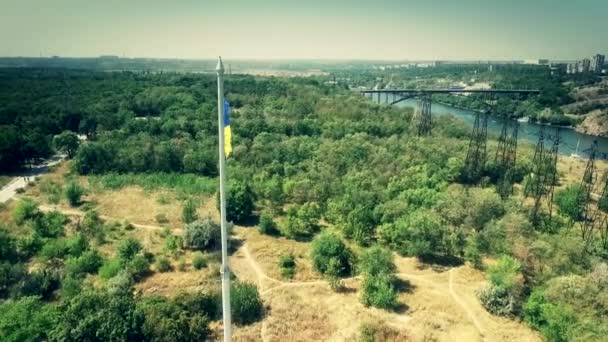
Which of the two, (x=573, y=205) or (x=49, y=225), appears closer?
(x=49, y=225)

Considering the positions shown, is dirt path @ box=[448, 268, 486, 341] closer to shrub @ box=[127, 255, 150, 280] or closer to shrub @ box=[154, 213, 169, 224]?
→ shrub @ box=[127, 255, 150, 280]

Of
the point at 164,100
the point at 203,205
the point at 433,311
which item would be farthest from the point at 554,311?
the point at 164,100

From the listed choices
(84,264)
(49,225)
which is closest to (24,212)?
(49,225)

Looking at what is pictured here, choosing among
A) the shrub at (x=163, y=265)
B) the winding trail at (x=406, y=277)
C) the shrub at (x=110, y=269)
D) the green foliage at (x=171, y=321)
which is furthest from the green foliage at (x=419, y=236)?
the shrub at (x=110, y=269)

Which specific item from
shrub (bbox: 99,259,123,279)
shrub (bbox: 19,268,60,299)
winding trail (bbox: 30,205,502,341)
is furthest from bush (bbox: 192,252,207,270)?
shrub (bbox: 19,268,60,299)

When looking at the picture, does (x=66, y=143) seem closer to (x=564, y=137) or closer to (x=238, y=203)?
(x=238, y=203)
